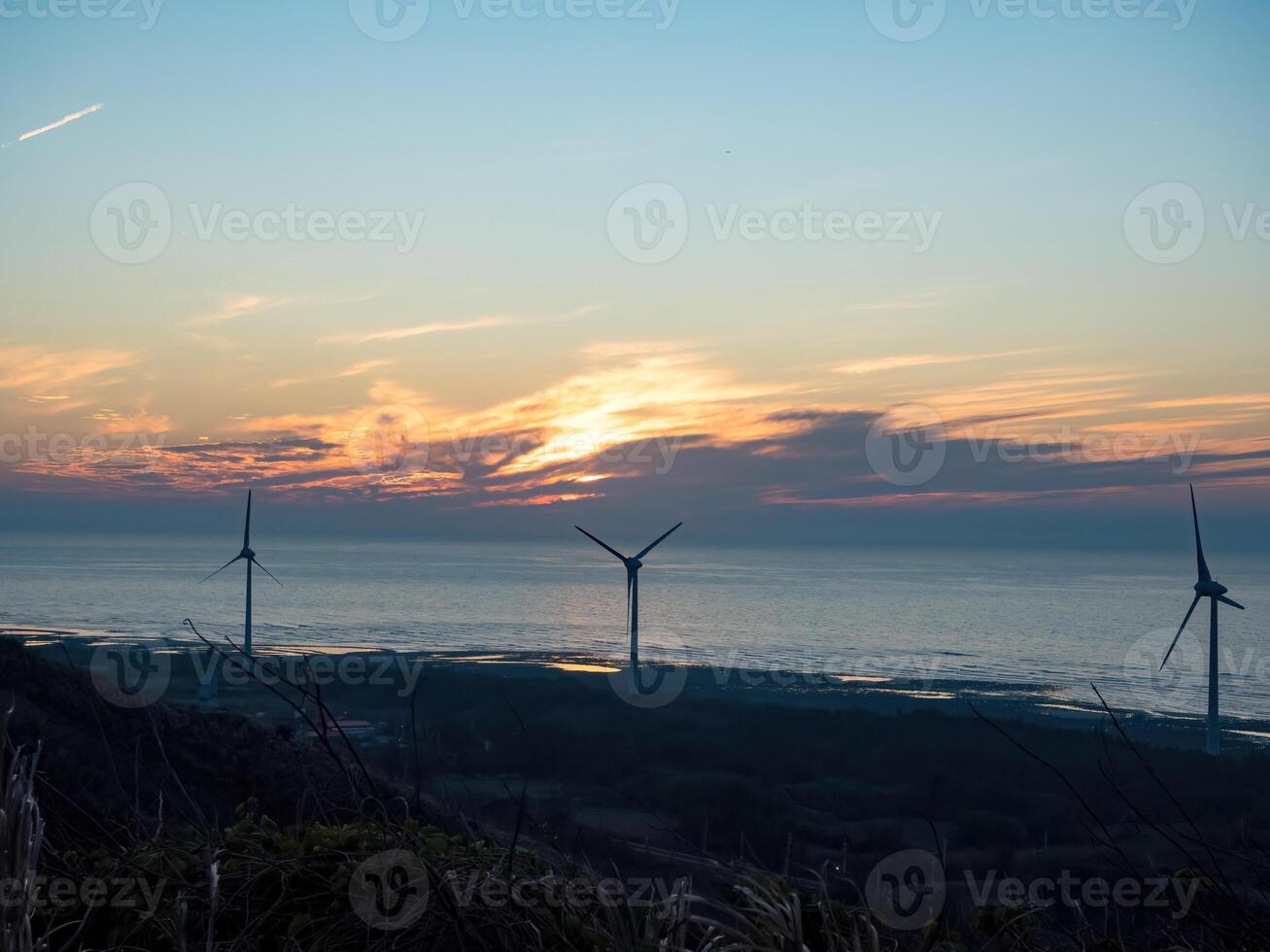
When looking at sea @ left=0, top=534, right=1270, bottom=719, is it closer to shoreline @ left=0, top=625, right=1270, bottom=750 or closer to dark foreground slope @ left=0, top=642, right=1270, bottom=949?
shoreline @ left=0, top=625, right=1270, bottom=750

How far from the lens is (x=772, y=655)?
329ft

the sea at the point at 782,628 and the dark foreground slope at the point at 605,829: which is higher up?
the dark foreground slope at the point at 605,829

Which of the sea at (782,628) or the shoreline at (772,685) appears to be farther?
the sea at (782,628)

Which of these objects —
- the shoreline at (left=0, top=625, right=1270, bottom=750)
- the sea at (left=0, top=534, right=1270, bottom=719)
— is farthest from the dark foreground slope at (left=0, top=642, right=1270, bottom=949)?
the sea at (left=0, top=534, right=1270, bottom=719)

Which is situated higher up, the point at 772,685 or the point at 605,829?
the point at 605,829

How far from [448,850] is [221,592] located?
18840cm

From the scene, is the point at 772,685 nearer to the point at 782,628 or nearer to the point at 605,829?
the point at 782,628

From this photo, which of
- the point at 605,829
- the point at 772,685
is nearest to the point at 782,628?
the point at 772,685

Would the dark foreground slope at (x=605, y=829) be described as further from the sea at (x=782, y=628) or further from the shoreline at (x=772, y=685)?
the sea at (x=782, y=628)

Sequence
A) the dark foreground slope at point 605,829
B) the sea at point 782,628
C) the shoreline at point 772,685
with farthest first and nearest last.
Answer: the sea at point 782,628, the shoreline at point 772,685, the dark foreground slope at point 605,829

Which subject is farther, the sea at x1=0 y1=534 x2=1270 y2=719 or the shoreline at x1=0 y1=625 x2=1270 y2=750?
the sea at x1=0 y1=534 x2=1270 y2=719

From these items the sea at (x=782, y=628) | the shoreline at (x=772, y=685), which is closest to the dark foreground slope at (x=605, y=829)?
the shoreline at (x=772, y=685)

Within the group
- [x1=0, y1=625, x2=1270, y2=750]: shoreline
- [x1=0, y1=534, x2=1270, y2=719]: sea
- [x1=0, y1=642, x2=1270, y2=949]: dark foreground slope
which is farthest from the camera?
[x1=0, y1=534, x2=1270, y2=719]: sea

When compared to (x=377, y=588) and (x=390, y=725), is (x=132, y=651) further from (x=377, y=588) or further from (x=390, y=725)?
(x=377, y=588)
